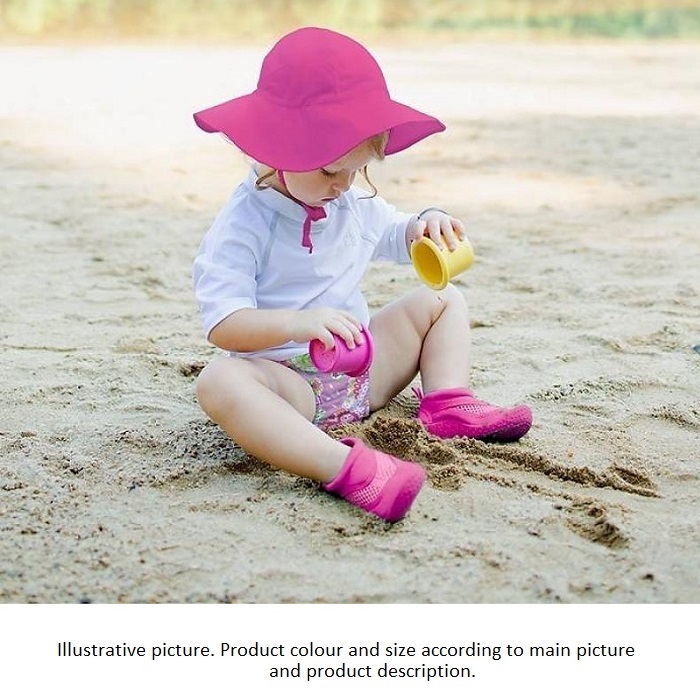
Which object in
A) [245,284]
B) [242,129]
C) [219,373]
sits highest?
[242,129]

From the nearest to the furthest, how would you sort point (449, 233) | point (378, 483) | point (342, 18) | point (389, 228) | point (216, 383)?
point (378, 483), point (216, 383), point (449, 233), point (389, 228), point (342, 18)

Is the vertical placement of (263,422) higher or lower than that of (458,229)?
lower

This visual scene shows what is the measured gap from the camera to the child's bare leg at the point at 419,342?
1949mm

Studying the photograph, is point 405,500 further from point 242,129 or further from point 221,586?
point 242,129

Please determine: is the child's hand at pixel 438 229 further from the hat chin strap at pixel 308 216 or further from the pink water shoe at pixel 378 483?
the pink water shoe at pixel 378 483

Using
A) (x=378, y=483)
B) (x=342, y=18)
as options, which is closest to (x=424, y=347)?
(x=378, y=483)

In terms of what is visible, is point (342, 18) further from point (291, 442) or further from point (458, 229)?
point (291, 442)

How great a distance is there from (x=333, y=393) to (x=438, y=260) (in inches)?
10.5

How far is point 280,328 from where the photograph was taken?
166 centimetres

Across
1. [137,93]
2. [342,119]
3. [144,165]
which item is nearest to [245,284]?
[342,119]

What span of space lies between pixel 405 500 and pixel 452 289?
0.56m

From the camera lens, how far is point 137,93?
19.7 feet

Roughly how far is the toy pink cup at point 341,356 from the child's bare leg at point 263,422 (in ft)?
0.30

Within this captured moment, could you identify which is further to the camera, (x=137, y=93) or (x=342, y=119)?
(x=137, y=93)
